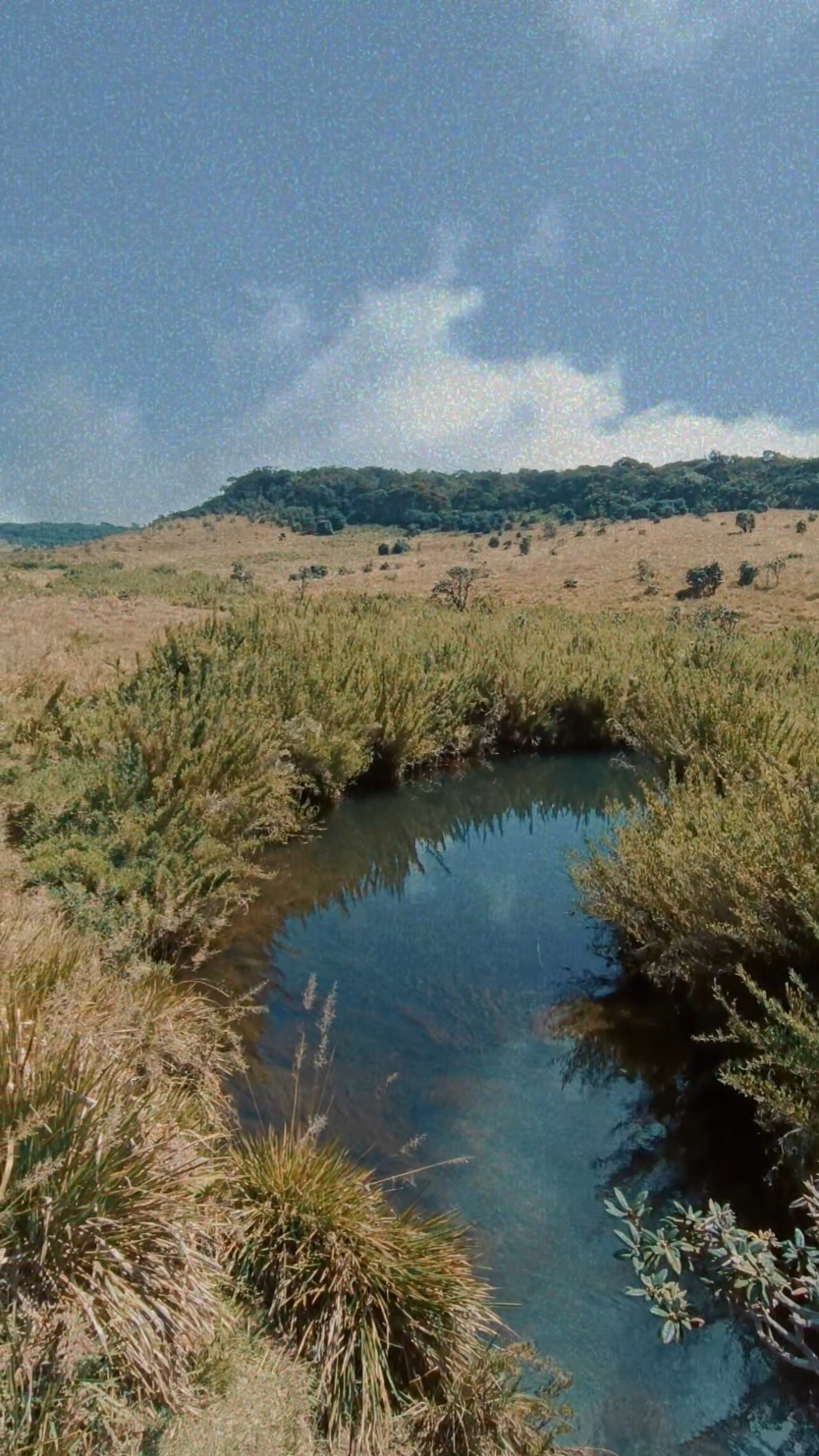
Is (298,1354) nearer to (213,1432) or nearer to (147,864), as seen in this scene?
(213,1432)

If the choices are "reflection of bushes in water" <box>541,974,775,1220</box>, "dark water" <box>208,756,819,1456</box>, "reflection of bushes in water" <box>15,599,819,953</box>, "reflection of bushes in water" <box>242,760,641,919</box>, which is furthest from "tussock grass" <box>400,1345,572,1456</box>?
"reflection of bushes in water" <box>242,760,641,919</box>

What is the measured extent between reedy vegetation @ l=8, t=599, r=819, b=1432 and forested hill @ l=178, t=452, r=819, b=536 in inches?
2614

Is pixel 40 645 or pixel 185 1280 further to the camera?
pixel 40 645

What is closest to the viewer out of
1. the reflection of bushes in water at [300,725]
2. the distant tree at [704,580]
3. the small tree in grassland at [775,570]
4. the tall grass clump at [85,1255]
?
the tall grass clump at [85,1255]

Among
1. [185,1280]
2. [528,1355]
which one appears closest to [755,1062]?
[528,1355]

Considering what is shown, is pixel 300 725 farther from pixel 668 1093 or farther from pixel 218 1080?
pixel 668 1093

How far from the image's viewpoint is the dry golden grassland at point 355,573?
1977cm

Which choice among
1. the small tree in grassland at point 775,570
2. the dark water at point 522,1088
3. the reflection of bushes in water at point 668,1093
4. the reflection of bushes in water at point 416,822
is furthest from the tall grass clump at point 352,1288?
the small tree in grassland at point 775,570

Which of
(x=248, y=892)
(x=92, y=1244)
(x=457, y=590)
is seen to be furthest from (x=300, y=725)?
(x=457, y=590)

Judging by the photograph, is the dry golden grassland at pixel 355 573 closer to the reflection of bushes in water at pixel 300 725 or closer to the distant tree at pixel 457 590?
the distant tree at pixel 457 590

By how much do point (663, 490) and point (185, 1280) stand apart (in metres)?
92.0

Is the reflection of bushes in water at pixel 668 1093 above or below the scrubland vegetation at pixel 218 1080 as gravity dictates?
below

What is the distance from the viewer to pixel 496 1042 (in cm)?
672

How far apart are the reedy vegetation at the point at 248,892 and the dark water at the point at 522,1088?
0.58m
